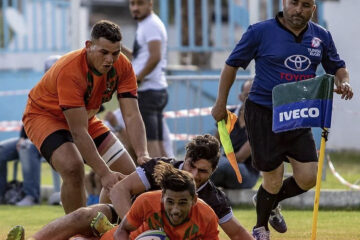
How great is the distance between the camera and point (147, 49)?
12555mm

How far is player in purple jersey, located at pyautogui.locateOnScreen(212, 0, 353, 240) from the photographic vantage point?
29.2ft

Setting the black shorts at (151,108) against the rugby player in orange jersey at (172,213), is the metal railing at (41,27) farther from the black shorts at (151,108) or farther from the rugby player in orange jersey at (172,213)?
the rugby player in orange jersey at (172,213)

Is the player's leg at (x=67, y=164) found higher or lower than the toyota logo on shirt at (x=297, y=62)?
lower

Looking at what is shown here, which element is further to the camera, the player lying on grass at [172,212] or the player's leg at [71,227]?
the player's leg at [71,227]

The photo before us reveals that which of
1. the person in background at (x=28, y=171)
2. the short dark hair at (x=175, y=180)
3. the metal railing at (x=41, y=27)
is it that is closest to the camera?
the short dark hair at (x=175, y=180)

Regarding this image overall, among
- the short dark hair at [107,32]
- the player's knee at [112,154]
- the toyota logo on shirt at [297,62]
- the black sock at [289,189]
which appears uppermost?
the short dark hair at [107,32]

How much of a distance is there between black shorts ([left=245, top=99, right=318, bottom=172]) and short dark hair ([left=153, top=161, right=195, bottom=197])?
1.67m

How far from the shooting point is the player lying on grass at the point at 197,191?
7.88m

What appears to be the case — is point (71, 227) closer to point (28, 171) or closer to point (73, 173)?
point (73, 173)

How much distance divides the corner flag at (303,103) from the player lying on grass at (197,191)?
77 cm

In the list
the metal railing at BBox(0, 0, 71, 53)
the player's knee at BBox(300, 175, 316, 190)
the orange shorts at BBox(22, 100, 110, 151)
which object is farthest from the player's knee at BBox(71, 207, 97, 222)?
the metal railing at BBox(0, 0, 71, 53)

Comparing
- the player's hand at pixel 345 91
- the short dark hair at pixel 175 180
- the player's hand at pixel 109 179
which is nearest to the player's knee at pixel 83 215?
the player's hand at pixel 109 179

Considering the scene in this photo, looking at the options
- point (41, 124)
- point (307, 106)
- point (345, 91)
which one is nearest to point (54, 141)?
point (41, 124)

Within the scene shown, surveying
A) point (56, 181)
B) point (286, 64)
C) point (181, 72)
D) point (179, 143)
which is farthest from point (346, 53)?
point (286, 64)
